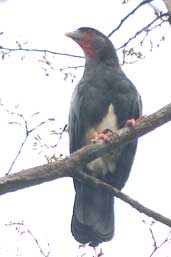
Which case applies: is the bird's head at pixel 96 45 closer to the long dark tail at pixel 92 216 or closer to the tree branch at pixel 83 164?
the long dark tail at pixel 92 216

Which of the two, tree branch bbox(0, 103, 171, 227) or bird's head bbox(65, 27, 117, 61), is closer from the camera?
tree branch bbox(0, 103, 171, 227)

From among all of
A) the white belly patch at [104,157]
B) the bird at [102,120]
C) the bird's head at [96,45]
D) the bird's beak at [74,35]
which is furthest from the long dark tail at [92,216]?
the bird's beak at [74,35]

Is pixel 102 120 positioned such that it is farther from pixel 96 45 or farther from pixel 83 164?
pixel 83 164

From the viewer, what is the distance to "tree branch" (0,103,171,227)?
337cm

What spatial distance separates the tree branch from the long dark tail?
0.67m

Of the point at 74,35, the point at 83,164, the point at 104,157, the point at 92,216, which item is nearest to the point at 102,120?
the point at 104,157

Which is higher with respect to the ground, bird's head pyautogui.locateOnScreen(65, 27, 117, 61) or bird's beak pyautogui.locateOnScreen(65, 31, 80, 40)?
bird's beak pyautogui.locateOnScreen(65, 31, 80, 40)

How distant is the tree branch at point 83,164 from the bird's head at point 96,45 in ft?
5.47

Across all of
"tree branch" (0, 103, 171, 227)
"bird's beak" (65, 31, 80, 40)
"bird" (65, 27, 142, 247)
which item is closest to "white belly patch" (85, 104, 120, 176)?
"bird" (65, 27, 142, 247)

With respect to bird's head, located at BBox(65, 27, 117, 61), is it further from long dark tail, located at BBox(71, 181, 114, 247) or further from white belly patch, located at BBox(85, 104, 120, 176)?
long dark tail, located at BBox(71, 181, 114, 247)

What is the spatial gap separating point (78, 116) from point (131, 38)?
0.89 metres

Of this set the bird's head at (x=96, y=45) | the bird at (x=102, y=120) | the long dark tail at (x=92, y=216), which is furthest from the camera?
the bird's head at (x=96, y=45)

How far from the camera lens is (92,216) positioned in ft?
14.8

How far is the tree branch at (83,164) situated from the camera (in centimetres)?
337
